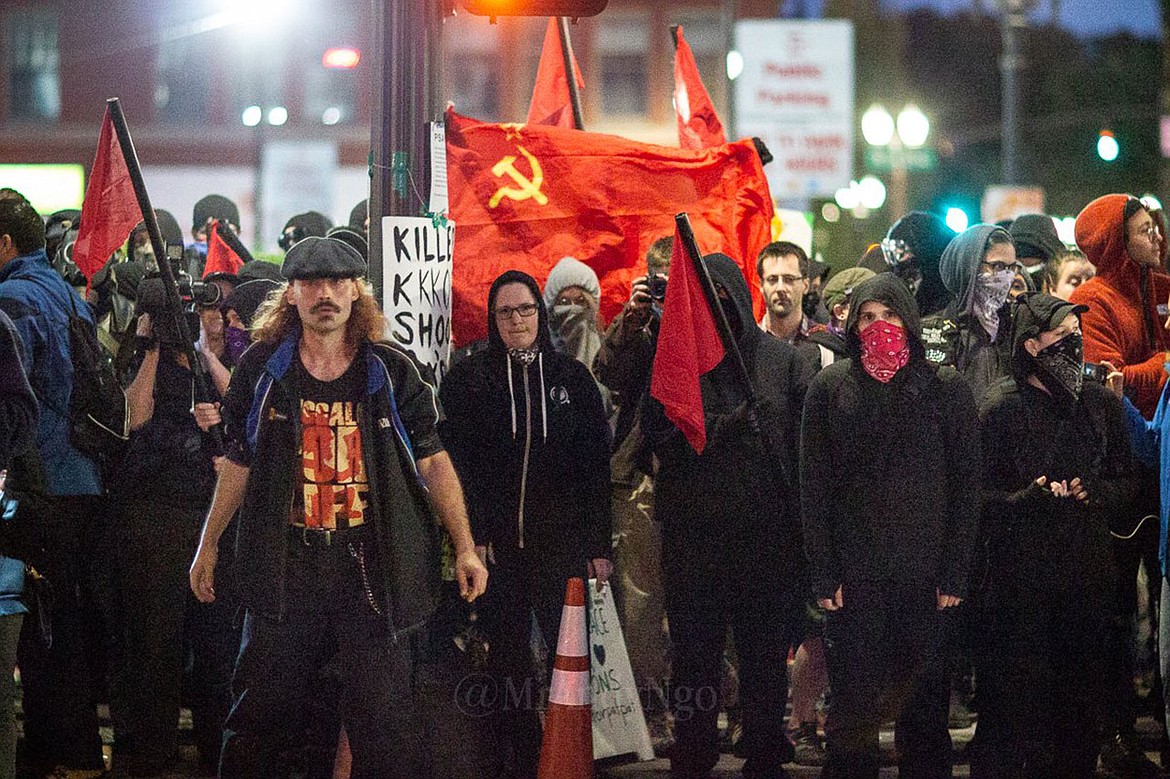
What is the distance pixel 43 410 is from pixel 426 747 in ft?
7.33

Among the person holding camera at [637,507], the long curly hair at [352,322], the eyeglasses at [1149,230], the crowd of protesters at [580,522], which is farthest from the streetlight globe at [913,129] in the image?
the long curly hair at [352,322]

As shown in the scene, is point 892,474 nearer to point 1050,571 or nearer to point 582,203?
point 1050,571

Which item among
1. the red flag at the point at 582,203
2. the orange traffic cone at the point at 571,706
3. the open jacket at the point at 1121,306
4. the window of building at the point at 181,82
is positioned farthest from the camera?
the window of building at the point at 181,82

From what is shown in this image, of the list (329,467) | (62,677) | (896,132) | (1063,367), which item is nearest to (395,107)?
(329,467)

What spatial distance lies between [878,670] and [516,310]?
2.18 m

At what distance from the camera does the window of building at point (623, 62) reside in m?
51.5

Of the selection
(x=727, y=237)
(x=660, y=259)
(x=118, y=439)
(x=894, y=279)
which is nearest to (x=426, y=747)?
(x=118, y=439)

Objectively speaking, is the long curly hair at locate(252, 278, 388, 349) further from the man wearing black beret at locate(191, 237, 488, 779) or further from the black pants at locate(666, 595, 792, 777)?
the black pants at locate(666, 595, 792, 777)

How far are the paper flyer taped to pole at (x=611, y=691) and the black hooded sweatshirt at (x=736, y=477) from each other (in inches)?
Result: 13.6

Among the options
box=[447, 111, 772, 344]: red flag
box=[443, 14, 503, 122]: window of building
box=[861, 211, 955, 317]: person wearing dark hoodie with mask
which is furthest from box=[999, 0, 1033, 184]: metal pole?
box=[443, 14, 503, 122]: window of building

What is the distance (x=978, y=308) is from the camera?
855 centimetres

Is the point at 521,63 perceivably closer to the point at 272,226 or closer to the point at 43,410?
the point at 272,226

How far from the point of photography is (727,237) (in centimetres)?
1017

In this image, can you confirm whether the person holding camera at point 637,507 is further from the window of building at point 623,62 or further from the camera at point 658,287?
the window of building at point 623,62
